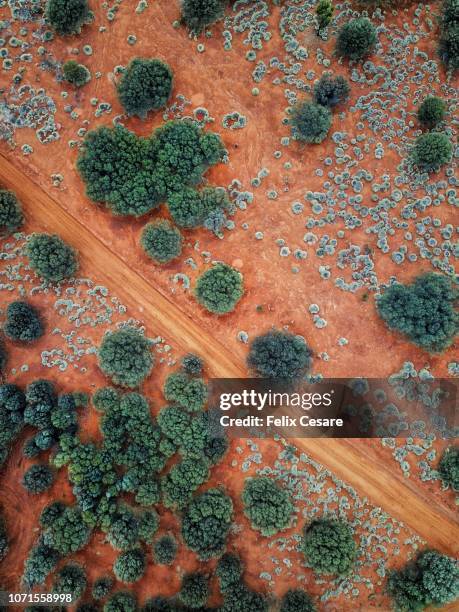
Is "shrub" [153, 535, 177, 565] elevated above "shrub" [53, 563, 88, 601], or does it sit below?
above

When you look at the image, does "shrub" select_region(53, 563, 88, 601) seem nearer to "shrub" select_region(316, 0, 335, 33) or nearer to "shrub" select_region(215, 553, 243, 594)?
"shrub" select_region(215, 553, 243, 594)

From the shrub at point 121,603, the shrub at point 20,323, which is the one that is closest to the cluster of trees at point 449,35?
the shrub at point 20,323

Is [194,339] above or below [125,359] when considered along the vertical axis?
above

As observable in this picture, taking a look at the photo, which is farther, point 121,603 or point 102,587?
point 102,587

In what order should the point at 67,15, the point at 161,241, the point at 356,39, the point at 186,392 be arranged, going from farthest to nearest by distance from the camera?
the point at 67,15 < the point at 356,39 < the point at 161,241 < the point at 186,392

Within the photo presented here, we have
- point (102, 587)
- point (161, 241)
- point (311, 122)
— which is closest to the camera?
point (102, 587)

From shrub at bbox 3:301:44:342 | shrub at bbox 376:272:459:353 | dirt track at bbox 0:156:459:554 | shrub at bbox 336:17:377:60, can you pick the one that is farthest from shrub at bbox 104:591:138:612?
shrub at bbox 336:17:377:60

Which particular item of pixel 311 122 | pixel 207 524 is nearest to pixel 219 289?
pixel 311 122

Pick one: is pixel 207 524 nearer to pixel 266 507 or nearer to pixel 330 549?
pixel 266 507
